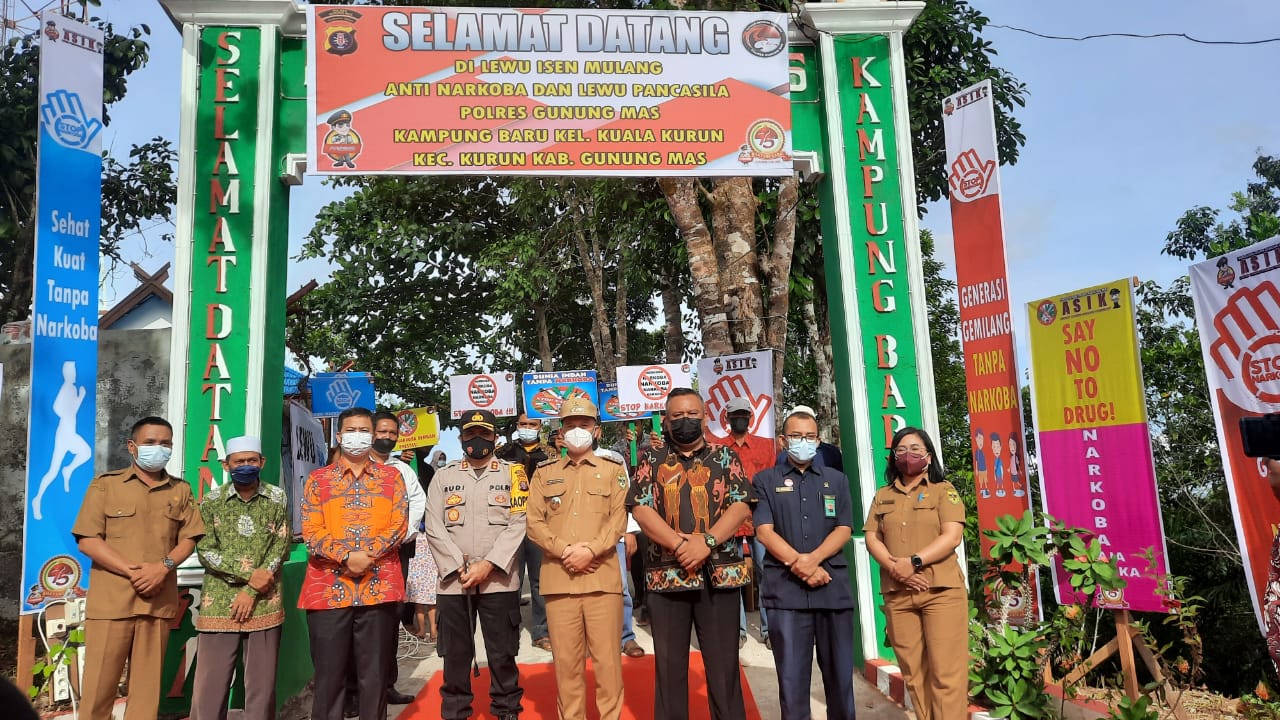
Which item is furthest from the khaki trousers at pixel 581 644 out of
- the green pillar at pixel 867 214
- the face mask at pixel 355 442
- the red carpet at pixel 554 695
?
the green pillar at pixel 867 214

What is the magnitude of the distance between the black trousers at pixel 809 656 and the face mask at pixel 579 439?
120 cm

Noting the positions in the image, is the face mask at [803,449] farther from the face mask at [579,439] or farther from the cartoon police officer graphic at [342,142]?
the cartoon police officer graphic at [342,142]

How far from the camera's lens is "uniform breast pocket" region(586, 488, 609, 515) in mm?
4723

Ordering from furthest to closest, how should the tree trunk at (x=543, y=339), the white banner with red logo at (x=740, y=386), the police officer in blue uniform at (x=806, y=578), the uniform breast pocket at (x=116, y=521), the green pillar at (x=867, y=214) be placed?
the tree trunk at (x=543, y=339)
the white banner with red logo at (x=740, y=386)
the green pillar at (x=867, y=214)
the uniform breast pocket at (x=116, y=521)
the police officer in blue uniform at (x=806, y=578)

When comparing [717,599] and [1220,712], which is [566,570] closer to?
[717,599]

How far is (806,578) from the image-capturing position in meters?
4.48

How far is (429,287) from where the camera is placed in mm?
19281

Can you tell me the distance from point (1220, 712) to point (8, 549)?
32.4 feet

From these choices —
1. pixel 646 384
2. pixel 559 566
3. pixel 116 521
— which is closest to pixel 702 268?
pixel 646 384

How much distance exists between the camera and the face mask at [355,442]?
489cm

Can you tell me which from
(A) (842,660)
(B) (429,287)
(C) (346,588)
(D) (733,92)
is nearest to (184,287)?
(C) (346,588)

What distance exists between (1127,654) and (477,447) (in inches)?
145

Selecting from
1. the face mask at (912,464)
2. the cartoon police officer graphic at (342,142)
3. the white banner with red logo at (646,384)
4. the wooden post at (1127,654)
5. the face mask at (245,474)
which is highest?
the cartoon police officer graphic at (342,142)

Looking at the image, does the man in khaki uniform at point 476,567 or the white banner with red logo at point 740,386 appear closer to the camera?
the man in khaki uniform at point 476,567
